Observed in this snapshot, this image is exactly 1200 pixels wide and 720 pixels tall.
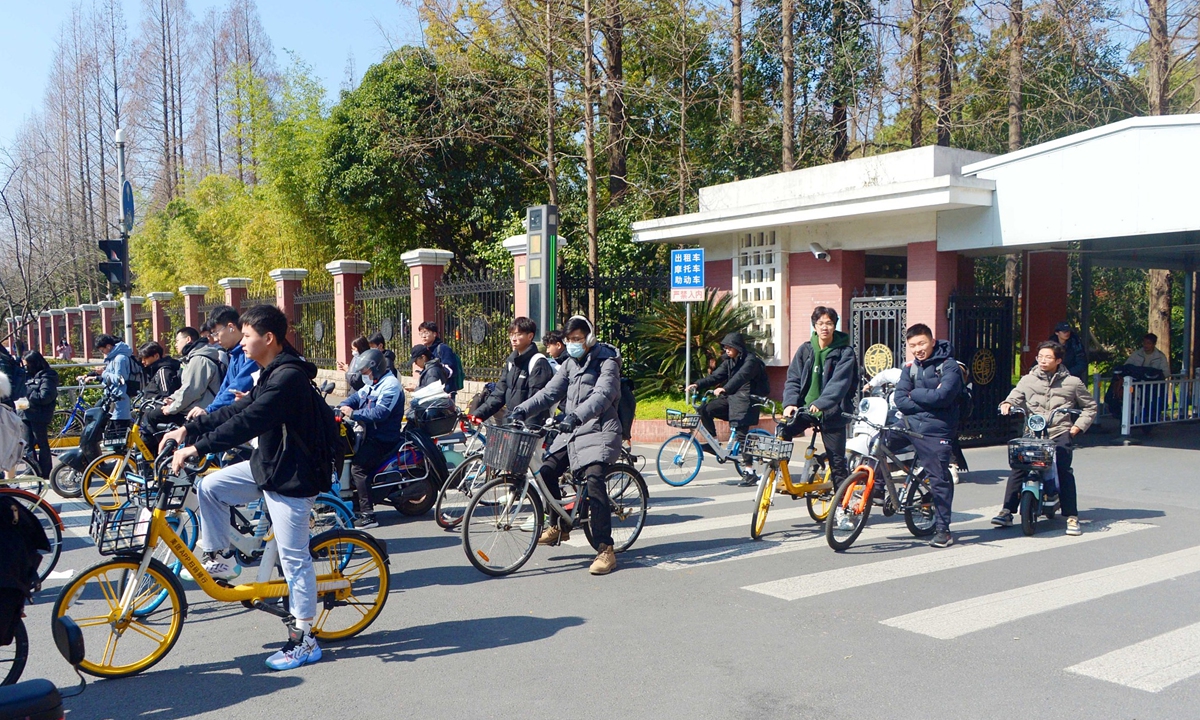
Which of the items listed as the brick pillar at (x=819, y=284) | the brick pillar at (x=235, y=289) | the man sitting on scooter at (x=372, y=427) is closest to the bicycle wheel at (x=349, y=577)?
the man sitting on scooter at (x=372, y=427)

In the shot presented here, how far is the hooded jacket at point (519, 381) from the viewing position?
8766mm

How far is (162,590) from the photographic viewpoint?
4785mm

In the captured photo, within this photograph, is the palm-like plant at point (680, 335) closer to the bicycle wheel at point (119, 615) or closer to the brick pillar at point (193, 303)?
the bicycle wheel at point (119, 615)

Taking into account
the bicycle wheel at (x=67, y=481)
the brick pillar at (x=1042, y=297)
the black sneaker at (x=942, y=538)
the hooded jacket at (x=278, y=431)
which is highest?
the brick pillar at (x=1042, y=297)

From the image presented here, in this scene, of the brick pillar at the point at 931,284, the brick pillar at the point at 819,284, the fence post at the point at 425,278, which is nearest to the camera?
the brick pillar at the point at 931,284

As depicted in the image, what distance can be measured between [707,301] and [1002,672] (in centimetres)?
1149

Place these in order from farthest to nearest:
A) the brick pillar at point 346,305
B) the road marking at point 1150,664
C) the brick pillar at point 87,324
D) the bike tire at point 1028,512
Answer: the brick pillar at point 87,324, the brick pillar at point 346,305, the bike tire at point 1028,512, the road marking at point 1150,664

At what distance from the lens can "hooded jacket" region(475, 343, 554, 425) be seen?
877cm

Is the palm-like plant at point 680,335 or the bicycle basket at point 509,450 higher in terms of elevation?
the palm-like plant at point 680,335

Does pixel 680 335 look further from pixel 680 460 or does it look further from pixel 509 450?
pixel 509 450

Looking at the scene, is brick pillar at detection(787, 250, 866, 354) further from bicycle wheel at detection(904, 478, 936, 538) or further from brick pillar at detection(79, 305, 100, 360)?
brick pillar at detection(79, 305, 100, 360)

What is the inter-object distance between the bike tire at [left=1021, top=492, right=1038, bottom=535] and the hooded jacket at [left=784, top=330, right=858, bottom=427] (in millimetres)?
1620

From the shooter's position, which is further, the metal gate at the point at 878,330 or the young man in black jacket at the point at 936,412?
the metal gate at the point at 878,330

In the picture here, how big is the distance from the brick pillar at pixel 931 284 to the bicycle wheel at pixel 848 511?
682 centimetres
